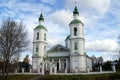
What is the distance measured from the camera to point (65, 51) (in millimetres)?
46406

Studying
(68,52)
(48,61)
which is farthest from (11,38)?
(68,52)

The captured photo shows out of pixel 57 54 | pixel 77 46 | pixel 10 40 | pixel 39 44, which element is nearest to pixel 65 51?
pixel 57 54

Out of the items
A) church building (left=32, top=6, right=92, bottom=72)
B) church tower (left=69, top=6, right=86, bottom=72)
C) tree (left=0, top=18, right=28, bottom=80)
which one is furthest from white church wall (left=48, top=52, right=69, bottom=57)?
tree (left=0, top=18, right=28, bottom=80)

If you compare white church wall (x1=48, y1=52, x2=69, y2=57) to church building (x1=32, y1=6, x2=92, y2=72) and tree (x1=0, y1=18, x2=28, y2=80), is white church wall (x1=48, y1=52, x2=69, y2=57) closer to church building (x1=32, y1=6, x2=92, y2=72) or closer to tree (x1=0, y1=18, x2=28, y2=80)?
church building (x1=32, y1=6, x2=92, y2=72)

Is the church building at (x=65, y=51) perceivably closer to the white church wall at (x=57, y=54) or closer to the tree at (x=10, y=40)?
the white church wall at (x=57, y=54)

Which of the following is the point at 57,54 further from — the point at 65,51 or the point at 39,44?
the point at 39,44

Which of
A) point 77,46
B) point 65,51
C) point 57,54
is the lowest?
point 57,54

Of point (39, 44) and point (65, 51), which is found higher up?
point (39, 44)

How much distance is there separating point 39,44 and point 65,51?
A: 6548 mm

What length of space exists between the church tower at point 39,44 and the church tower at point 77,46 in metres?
7.70

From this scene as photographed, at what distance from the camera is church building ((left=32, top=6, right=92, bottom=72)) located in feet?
141

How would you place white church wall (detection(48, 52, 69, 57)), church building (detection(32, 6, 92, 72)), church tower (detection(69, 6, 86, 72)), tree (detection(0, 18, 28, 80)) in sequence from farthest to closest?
white church wall (detection(48, 52, 69, 57)) → church building (detection(32, 6, 92, 72)) → church tower (detection(69, 6, 86, 72)) → tree (detection(0, 18, 28, 80))

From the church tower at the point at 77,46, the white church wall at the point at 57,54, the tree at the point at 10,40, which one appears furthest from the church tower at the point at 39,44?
the tree at the point at 10,40

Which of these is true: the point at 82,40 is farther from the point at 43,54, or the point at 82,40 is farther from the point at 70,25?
the point at 43,54
